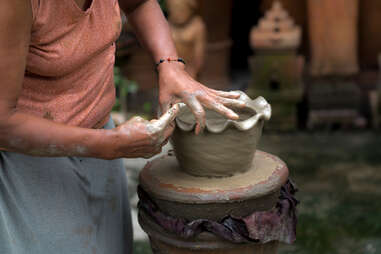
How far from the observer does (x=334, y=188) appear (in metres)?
4.68

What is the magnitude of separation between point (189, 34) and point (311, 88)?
59.5 inches

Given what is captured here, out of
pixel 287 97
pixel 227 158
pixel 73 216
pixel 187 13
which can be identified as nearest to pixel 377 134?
pixel 287 97

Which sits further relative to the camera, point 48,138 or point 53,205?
point 53,205

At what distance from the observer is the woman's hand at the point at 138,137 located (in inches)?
66.2

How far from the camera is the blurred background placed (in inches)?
174

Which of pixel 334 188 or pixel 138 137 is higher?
pixel 138 137

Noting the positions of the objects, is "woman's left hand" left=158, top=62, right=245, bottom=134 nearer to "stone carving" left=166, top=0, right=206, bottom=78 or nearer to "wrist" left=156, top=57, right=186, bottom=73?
"wrist" left=156, top=57, right=186, bottom=73

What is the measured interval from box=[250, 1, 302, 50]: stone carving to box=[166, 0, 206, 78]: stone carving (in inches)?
23.2

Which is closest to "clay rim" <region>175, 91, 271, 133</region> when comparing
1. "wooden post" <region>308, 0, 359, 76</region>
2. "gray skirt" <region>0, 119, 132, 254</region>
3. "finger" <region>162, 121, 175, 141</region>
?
"finger" <region>162, 121, 175, 141</region>

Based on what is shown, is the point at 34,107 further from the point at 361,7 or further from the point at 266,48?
the point at 361,7

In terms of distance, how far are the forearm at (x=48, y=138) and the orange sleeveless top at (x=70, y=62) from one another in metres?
0.15

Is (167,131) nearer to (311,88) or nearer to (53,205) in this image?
(53,205)

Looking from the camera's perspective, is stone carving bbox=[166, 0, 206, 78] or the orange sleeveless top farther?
stone carving bbox=[166, 0, 206, 78]

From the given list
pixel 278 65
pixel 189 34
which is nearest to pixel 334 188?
pixel 278 65
